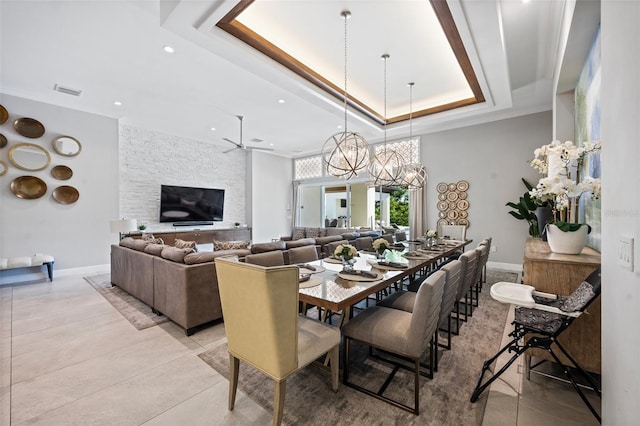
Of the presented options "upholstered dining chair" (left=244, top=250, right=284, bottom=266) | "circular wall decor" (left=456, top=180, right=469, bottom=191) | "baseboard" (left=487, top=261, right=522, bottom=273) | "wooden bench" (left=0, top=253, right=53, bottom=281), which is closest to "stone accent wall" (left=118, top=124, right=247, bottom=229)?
"wooden bench" (left=0, top=253, right=53, bottom=281)

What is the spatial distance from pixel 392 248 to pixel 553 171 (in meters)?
2.04

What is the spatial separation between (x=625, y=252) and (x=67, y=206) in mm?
7321

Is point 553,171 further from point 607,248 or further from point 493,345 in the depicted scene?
point 493,345

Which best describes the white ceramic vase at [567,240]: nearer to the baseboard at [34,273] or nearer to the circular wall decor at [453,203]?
the circular wall decor at [453,203]

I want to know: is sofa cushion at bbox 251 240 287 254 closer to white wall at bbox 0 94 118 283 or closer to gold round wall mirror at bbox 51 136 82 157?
white wall at bbox 0 94 118 283

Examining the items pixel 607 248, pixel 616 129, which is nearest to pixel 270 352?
pixel 607 248

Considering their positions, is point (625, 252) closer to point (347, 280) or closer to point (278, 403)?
point (347, 280)

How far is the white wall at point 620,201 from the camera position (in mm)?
852

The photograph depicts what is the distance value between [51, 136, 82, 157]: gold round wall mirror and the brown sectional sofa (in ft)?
11.4

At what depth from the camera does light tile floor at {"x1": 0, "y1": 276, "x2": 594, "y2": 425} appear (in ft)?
5.43

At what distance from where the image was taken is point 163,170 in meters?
6.81

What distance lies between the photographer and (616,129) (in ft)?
3.39

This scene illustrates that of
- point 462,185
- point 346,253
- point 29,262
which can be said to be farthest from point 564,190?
point 29,262

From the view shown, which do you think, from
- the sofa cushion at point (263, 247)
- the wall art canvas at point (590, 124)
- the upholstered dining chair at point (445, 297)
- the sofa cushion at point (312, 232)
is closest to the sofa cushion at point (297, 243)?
the sofa cushion at point (263, 247)
